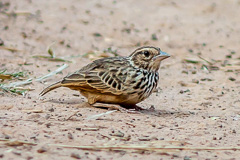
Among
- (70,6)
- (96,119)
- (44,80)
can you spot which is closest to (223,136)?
(96,119)

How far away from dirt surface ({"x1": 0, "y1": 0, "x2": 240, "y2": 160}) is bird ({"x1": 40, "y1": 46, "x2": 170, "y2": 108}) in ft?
0.80

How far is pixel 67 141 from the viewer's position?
5.12m

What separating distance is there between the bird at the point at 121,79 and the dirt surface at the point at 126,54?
0.80 feet

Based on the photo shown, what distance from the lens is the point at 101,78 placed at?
6621 millimetres

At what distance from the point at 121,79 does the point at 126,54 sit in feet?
13.3

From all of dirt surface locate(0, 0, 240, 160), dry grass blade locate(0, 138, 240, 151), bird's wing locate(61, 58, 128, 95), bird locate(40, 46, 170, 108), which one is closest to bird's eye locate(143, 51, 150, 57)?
bird locate(40, 46, 170, 108)

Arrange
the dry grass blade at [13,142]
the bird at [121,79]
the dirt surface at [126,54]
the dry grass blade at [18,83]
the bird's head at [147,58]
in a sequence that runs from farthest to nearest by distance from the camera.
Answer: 1. the dry grass blade at [18,83]
2. the bird's head at [147,58]
3. the bird at [121,79]
4. the dirt surface at [126,54]
5. the dry grass blade at [13,142]

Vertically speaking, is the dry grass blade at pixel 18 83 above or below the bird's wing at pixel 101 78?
below

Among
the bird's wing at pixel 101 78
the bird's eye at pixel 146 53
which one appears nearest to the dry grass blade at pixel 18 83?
the bird's wing at pixel 101 78

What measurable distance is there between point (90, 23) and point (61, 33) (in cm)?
101

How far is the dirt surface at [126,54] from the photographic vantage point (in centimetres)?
521

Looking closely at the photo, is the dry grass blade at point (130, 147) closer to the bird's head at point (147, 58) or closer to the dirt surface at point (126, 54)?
the dirt surface at point (126, 54)

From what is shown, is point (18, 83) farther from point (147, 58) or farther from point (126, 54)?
point (126, 54)

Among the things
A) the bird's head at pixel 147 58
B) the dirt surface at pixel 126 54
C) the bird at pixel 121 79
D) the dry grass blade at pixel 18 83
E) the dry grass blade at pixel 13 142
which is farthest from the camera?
the dry grass blade at pixel 18 83
